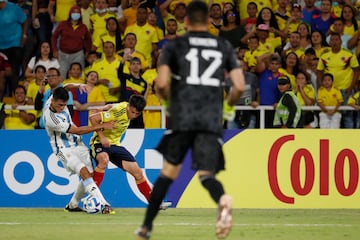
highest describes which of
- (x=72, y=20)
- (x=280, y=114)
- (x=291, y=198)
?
(x=72, y=20)

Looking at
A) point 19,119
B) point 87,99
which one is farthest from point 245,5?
point 19,119

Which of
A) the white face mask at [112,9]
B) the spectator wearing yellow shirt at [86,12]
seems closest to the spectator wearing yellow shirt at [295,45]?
the white face mask at [112,9]

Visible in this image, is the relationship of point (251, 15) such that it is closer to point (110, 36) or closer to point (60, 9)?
point (110, 36)

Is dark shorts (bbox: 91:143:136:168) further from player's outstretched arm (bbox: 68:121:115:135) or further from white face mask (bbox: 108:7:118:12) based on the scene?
white face mask (bbox: 108:7:118:12)

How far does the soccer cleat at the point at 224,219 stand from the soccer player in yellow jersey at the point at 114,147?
19.2 feet

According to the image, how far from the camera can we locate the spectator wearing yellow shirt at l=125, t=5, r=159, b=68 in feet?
64.3

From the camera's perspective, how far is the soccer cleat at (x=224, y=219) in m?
9.05

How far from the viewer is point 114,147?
15.2m

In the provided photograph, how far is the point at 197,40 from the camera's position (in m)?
9.44

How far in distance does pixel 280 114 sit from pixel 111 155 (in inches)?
138

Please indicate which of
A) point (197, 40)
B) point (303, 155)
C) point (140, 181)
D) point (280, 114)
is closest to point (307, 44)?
point (280, 114)

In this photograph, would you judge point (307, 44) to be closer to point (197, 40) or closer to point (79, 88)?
point (79, 88)

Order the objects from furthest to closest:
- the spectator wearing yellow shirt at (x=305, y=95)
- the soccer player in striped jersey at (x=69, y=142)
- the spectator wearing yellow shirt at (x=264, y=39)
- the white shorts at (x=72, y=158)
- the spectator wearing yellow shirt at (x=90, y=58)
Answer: the spectator wearing yellow shirt at (x=264, y=39) < the spectator wearing yellow shirt at (x=90, y=58) < the spectator wearing yellow shirt at (x=305, y=95) < the white shorts at (x=72, y=158) < the soccer player in striped jersey at (x=69, y=142)

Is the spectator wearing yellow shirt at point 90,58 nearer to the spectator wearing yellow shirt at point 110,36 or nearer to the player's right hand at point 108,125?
the spectator wearing yellow shirt at point 110,36
